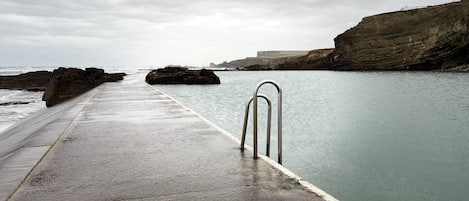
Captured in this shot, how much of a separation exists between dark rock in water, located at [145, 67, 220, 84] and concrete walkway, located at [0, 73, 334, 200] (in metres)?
31.6

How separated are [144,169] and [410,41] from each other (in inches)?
3347

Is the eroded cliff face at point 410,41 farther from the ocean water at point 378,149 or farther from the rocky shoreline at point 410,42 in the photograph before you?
the ocean water at point 378,149

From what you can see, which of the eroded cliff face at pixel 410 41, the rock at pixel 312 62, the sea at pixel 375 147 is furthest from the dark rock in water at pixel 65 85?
the rock at pixel 312 62

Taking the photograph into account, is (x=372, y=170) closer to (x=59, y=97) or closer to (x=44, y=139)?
(x=44, y=139)

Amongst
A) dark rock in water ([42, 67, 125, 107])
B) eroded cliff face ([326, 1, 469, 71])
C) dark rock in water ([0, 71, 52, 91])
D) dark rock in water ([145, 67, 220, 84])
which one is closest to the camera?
dark rock in water ([42, 67, 125, 107])

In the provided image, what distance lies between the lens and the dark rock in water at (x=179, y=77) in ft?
129

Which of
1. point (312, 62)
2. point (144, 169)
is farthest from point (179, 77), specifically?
point (312, 62)

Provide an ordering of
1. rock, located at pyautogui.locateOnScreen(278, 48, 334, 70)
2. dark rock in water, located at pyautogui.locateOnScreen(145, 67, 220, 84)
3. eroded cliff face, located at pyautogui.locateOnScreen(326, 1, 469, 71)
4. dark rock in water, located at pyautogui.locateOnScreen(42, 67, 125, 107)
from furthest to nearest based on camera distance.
Answer: rock, located at pyautogui.locateOnScreen(278, 48, 334, 70)
eroded cliff face, located at pyautogui.locateOnScreen(326, 1, 469, 71)
dark rock in water, located at pyautogui.locateOnScreen(145, 67, 220, 84)
dark rock in water, located at pyautogui.locateOnScreen(42, 67, 125, 107)

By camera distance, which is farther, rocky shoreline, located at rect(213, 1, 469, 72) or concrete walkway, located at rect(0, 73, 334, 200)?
rocky shoreline, located at rect(213, 1, 469, 72)

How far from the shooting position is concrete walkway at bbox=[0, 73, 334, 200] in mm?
3936

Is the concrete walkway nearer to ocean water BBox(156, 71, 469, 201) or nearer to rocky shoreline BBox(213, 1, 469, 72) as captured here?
ocean water BBox(156, 71, 469, 201)

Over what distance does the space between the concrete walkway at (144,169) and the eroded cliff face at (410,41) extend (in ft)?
234

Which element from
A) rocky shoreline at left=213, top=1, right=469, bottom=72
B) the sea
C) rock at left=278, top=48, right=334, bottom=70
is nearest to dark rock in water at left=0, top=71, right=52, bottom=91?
the sea

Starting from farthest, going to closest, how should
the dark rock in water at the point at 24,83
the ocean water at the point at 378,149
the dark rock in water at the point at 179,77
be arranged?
1. the dark rock in water at the point at 24,83
2. the dark rock in water at the point at 179,77
3. the ocean water at the point at 378,149
